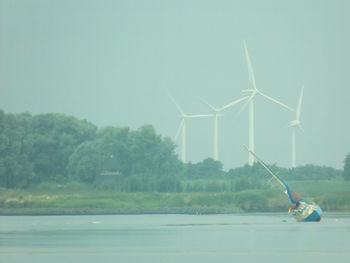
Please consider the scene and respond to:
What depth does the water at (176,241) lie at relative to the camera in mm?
54812

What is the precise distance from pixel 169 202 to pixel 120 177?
3519 cm

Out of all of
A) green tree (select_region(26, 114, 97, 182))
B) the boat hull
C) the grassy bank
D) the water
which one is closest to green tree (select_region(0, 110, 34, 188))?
green tree (select_region(26, 114, 97, 182))

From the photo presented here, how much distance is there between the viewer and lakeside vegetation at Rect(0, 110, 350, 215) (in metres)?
112

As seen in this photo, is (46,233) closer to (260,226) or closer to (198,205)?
(260,226)

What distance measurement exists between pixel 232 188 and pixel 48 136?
150ft

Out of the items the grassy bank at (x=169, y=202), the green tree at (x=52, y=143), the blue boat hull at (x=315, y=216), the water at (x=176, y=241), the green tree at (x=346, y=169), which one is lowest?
the water at (x=176, y=241)

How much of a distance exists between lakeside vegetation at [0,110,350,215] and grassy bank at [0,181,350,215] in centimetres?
11

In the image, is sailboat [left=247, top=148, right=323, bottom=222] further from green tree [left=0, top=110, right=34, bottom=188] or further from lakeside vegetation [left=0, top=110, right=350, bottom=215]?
green tree [left=0, top=110, right=34, bottom=188]

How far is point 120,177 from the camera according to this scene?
15200cm

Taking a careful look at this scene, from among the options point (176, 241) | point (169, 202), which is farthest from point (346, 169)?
point (176, 241)

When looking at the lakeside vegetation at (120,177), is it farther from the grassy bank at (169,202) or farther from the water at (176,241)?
the water at (176,241)

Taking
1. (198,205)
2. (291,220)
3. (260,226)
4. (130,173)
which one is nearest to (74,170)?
(130,173)

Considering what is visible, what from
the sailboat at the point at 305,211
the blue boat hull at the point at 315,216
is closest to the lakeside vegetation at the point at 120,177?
the sailboat at the point at 305,211

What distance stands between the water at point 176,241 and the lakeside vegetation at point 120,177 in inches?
887
